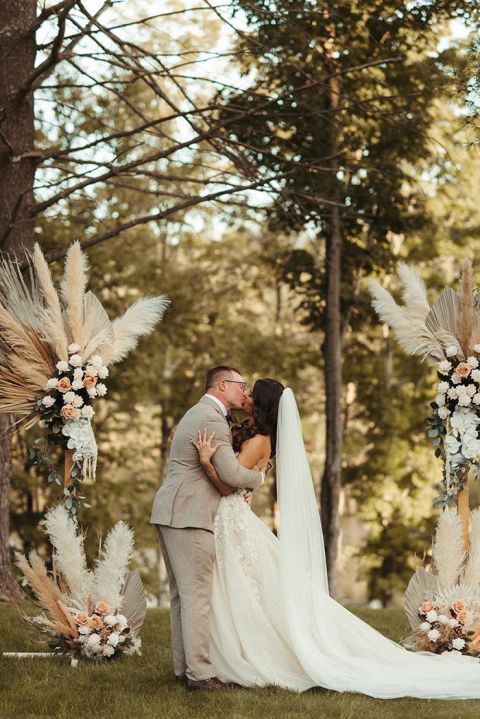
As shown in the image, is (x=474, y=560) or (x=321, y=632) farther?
(x=474, y=560)

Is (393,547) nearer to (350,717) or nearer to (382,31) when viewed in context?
(382,31)

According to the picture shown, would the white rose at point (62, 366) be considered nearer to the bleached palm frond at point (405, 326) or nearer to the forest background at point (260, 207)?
the bleached palm frond at point (405, 326)

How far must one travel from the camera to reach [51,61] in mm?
9219

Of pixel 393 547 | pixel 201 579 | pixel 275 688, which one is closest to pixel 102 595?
pixel 201 579

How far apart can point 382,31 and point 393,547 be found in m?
9.99

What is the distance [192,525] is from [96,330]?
169 centimetres

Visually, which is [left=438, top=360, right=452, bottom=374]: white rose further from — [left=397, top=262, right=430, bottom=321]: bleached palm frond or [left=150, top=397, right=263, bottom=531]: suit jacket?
[left=150, top=397, right=263, bottom=531]: suit jacket

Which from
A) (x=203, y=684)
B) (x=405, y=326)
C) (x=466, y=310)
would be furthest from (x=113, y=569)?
(x=466, y=310)

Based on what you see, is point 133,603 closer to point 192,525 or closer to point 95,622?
point 95,622

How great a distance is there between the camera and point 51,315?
22.7 ft

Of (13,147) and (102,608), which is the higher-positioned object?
(13,147)

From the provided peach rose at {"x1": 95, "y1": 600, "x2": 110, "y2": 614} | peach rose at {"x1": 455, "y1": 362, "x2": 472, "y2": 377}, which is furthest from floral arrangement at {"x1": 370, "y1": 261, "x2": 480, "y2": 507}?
peach rose at {"x1": 95, "y1": 600, "x2": 110, "y2": 614}

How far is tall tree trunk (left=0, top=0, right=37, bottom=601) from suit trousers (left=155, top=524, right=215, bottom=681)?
153 inches

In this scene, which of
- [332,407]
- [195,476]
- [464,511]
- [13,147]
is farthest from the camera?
[332,407]
